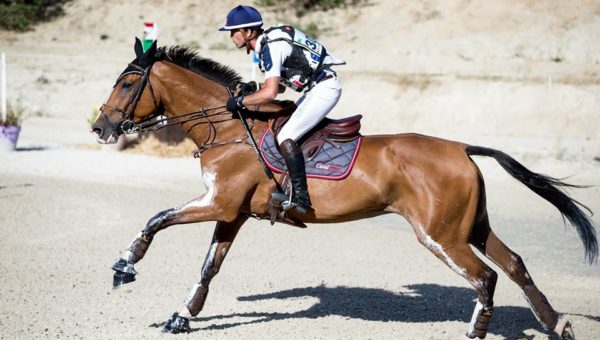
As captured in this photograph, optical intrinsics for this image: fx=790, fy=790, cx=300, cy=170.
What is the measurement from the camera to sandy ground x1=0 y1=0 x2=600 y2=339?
7887 millimetres

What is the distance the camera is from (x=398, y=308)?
8312mm

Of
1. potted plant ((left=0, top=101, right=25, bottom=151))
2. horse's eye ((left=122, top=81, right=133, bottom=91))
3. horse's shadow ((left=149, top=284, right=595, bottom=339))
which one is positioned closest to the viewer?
horse's eye ((left=122, top=81, right=133, bottom=91))

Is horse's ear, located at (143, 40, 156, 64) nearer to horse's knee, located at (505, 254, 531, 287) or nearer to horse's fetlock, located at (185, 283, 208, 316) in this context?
horse's fetlock, located at (185, 283, 208, 316)

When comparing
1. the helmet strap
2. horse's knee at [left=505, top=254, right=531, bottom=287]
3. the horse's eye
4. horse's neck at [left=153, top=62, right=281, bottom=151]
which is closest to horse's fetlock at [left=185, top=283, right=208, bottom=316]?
horse's neck at [left=153, top=62, right=281, bottom=151]

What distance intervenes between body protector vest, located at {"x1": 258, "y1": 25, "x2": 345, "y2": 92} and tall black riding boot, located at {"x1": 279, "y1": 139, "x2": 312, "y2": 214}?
1.97 feet

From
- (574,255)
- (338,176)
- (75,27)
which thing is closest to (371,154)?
(338,176)

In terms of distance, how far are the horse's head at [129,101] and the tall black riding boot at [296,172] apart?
1442 mm

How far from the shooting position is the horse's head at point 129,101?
7402 mm

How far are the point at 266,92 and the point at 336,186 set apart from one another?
105 centimetres

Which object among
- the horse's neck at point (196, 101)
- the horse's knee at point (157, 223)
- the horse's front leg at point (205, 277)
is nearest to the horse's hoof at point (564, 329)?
the horse's front leg at point (205, 277)

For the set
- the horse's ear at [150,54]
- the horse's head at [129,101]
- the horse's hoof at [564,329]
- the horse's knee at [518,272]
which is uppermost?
the horse's ear at [150,54]

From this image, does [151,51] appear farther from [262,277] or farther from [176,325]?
[262,277]

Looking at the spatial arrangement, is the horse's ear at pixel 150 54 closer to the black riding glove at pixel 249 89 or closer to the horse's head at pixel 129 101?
the horse's head at pixel 129 101

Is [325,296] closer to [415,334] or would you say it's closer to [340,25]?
[415,334]
